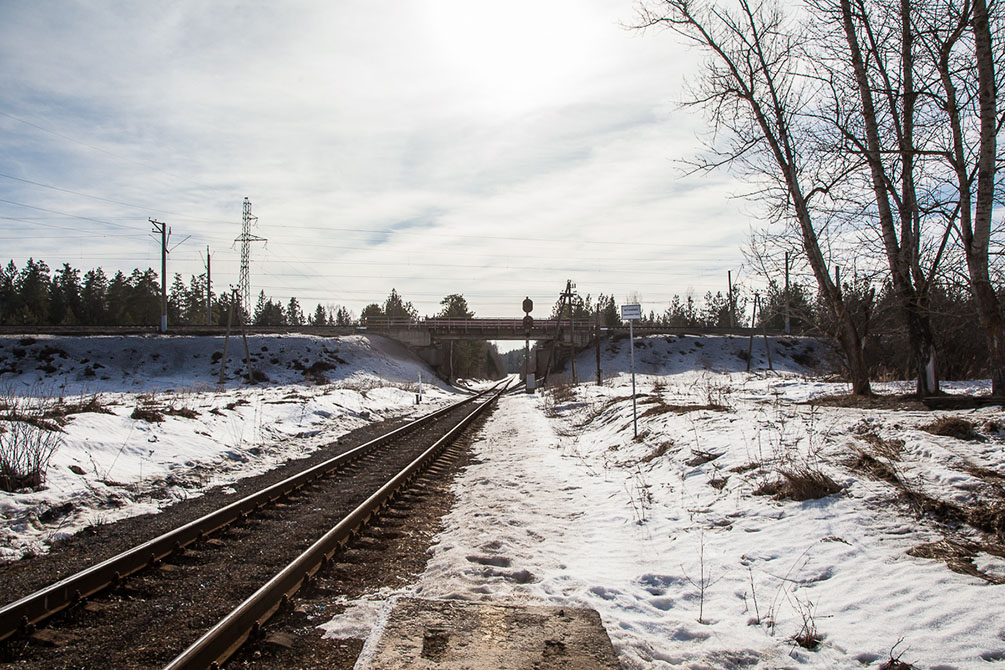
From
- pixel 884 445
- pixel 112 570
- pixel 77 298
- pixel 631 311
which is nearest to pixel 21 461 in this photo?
pixel 112 570

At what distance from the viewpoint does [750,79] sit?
13688mm

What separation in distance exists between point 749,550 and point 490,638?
2837 mm

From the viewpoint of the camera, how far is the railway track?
3686 mm

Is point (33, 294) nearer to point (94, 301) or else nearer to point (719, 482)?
point (94, 301)

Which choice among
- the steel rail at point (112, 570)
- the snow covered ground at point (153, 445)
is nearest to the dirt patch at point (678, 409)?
the snow covered ground at point (153, 445)

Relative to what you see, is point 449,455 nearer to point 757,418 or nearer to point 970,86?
point 757,418

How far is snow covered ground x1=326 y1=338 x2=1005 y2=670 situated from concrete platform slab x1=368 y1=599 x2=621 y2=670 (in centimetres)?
21

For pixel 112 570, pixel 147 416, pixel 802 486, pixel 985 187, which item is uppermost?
pixel 985 187

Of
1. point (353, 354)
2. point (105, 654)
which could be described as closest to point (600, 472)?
point (105, 654)

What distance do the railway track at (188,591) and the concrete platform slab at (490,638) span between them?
98 cm

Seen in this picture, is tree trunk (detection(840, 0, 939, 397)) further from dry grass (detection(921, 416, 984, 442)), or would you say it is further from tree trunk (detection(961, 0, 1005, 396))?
dry grass (detection(921, 416, 984, 442))

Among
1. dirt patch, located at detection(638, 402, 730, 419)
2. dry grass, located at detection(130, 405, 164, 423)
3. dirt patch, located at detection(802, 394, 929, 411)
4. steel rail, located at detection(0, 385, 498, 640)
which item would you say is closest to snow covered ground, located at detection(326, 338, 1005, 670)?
dirt patch, located at detection(802, 394, 929, 411)

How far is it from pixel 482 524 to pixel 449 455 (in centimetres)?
580

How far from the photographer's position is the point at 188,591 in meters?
4.78
